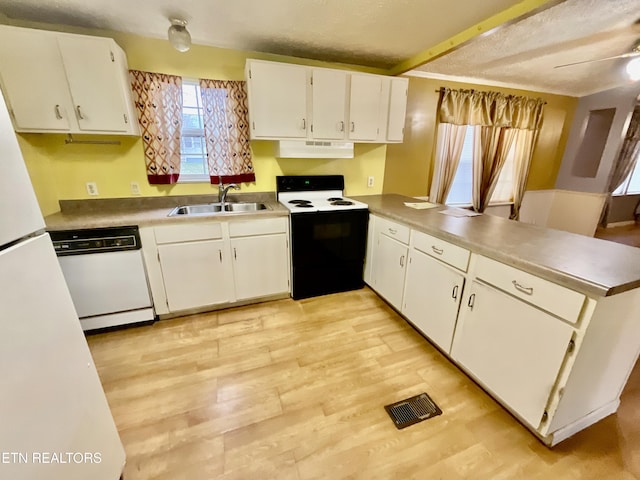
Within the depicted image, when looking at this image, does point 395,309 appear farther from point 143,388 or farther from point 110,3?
point 110,3

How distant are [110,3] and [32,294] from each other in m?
1.95

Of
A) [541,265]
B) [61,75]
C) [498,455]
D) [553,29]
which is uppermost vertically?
[553,29]

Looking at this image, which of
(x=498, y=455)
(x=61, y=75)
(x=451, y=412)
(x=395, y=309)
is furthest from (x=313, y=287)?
(x=61, y=75)

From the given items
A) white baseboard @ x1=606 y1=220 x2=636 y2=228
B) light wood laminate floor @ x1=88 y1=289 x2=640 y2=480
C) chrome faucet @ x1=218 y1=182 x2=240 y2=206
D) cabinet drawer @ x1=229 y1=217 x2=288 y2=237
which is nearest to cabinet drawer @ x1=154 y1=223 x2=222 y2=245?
cabinet drawer @ x1=229 y1=217 x2=288 y2=237

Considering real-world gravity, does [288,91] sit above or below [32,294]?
above

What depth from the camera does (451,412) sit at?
4.95 ft

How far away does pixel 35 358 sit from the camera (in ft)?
2.51

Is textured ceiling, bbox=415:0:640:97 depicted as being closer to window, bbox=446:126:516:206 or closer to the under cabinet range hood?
window, bbox=446:126:516:206

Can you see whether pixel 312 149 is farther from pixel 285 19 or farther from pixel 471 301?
pixel 471 301

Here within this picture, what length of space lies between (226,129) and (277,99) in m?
0.55

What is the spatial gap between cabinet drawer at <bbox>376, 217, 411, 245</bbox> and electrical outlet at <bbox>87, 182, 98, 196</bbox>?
2494 millimetres

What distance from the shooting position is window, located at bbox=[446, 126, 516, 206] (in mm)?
3564

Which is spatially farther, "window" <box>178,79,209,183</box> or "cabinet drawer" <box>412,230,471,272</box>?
"window" <box>178,79,209,183</box>

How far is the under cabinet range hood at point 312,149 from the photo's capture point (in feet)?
8.11
